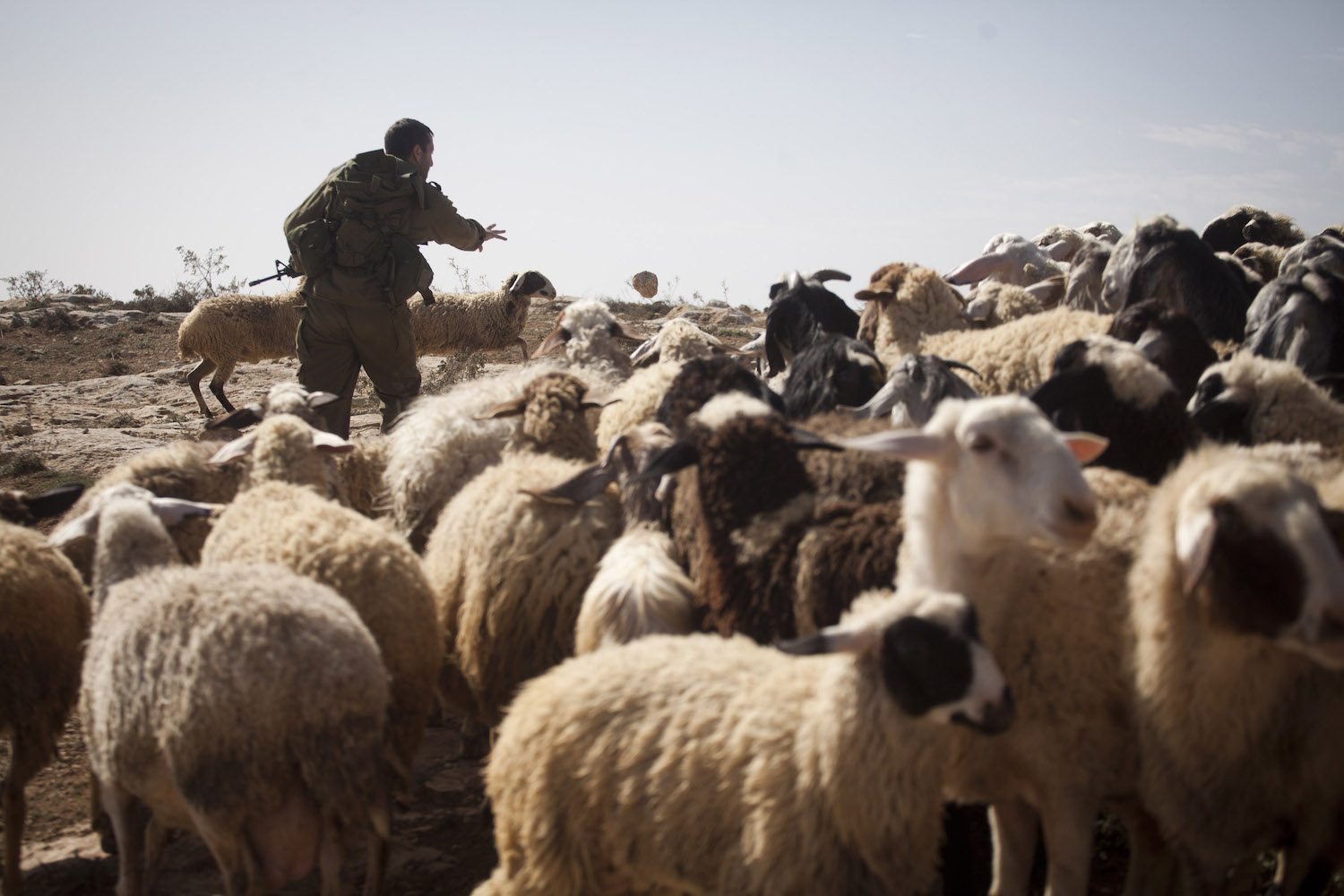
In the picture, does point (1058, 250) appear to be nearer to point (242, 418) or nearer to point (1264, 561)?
point (242, 418)

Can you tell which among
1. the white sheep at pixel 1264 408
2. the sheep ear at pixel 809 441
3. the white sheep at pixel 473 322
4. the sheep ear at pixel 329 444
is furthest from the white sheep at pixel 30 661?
the white sheep at pixel 473 322

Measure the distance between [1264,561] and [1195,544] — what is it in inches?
6.3

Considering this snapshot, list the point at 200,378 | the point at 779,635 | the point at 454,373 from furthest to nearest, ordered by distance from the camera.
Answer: the point at 200,378
the point at 454,373
the point at 779,635

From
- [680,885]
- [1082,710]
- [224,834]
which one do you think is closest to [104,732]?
[224,834]

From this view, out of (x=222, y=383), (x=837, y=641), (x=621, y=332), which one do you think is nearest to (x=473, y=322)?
(x=222, y=383)

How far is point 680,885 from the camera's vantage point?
8.87 ft

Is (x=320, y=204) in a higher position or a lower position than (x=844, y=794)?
higher

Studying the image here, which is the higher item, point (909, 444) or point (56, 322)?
point (909, 444)

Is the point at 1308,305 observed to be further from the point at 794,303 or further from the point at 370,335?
the point at 370,335

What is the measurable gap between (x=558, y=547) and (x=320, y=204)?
4.08m

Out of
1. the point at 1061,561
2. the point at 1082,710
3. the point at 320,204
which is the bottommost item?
the point at 1082,710

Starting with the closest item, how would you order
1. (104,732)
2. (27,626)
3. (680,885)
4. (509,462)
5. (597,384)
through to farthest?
(680,885) < (104,732) < (27,626) < (509,462) < (597,384)

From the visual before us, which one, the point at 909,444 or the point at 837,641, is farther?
the point at 909,444

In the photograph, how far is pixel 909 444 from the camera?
2936mm
